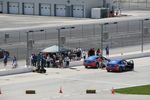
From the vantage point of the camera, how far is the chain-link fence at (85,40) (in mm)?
59675

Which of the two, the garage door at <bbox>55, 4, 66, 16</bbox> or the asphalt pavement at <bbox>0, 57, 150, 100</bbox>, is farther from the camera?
the garage door at <bbox>55, 4, 66, 16</bbox>

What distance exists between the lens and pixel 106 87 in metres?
42.8

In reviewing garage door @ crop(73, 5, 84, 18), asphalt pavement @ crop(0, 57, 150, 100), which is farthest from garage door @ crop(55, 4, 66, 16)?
asphalt pavement @ crop(0, 57, 150, 100)

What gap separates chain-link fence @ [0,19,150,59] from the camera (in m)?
59.7

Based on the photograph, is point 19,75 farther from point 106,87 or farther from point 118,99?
point 118,99

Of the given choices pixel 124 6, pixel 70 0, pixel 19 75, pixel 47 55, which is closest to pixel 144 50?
pixel 47 55

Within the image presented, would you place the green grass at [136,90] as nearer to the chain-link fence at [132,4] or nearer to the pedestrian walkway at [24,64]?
the pedestrian walkway at [24,64]

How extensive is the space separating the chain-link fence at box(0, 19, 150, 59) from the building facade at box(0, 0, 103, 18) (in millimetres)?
26946

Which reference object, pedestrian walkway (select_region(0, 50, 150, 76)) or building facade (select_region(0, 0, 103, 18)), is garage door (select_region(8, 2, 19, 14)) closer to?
building facade (select_region(0, 0, 103, 18))

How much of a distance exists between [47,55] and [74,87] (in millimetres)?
10780

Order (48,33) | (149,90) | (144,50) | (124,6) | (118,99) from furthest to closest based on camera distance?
(124,6), (48,33), (144,50), (149,90), (118,99)

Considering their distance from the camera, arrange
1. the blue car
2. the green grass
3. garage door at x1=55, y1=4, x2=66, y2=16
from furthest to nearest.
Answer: garage door at x1=55, y1=4, x2=66, y2=16
the blue car
the green grass

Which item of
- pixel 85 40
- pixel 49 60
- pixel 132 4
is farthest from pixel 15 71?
pixel 132 4

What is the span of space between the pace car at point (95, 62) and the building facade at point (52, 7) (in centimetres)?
5784
